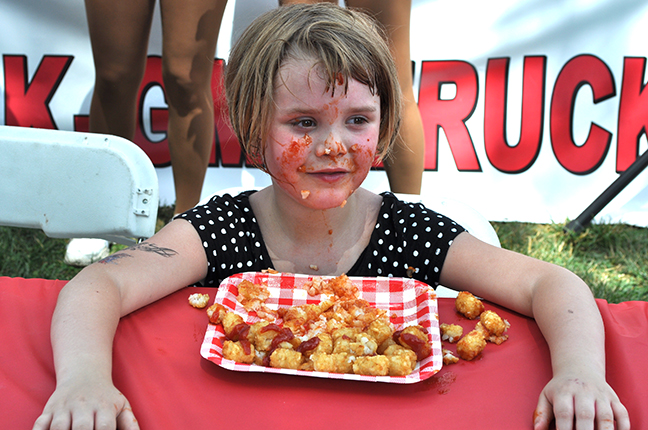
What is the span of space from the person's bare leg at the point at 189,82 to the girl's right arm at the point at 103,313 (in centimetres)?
120

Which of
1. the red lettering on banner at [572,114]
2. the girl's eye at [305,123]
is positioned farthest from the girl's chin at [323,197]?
the red lettering on banner at [572,114]

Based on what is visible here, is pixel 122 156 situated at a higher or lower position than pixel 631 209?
higher

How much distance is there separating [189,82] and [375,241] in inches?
51.0

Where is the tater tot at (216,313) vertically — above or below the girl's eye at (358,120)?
below

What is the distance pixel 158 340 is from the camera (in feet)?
3.11

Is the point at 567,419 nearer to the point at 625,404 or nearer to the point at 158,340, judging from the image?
the point at 625,404

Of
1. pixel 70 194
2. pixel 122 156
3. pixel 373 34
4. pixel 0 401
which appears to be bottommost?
pixel 0 401

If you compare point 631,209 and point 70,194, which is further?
point 631,209

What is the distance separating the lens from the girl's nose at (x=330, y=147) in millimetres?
1122

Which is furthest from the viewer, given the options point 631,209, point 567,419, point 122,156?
point 631,209

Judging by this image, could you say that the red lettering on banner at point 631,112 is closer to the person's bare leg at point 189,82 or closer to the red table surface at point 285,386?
the person's bare leg at point 189,82

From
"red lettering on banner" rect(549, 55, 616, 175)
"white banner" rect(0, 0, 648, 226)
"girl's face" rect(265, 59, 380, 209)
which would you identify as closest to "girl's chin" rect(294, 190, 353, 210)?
"girl's face" rect(265, 59, 380, 209)

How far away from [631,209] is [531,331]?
2214 millimetres

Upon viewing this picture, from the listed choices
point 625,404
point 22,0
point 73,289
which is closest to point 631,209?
point 625,404
